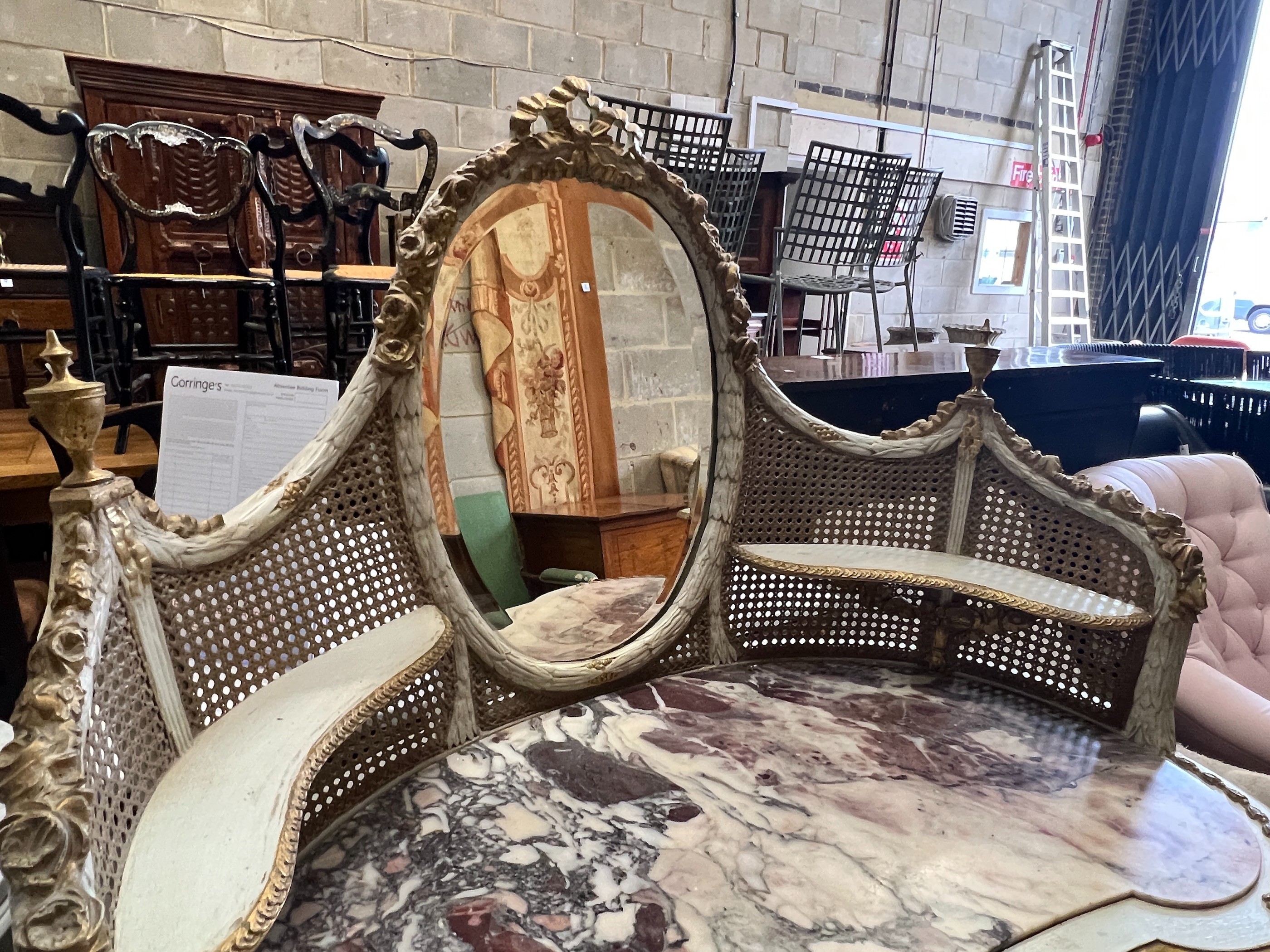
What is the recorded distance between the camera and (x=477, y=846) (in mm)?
797

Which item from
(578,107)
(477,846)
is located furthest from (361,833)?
(578,107)

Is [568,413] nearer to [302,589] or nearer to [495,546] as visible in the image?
[495,546]

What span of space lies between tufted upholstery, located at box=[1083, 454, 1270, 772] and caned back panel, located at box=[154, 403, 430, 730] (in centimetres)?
154

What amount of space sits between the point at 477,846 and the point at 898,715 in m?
0.57

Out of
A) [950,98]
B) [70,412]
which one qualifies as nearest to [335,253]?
[70,412]

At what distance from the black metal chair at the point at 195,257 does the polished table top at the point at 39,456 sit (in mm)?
171

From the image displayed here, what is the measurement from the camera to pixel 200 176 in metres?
3.00

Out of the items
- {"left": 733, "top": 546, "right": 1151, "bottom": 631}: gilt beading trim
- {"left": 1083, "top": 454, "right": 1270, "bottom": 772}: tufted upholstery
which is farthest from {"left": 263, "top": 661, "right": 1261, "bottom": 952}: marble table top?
{"left": 1083, "top": 454, "right": 1270, "bottom": 772}: tufted upholstery

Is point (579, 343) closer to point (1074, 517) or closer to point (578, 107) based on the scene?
point (1074, 517)

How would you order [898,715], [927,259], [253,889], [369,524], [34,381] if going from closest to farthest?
[253,889]
[369,524]
[898,715]
[34,381]
[927,259]

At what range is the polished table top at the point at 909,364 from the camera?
2.00m

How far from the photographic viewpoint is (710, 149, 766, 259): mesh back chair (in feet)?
10.1

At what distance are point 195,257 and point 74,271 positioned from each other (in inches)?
34.9

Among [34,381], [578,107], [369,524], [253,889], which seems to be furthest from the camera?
[578,107]
